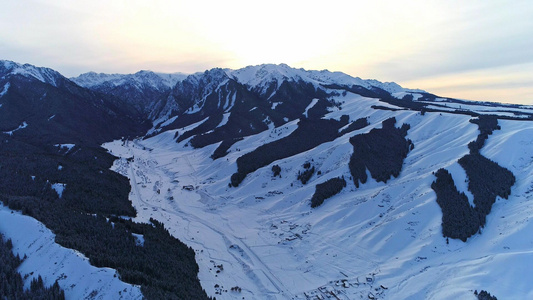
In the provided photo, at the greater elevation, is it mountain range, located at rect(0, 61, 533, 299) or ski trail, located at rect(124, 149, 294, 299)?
mountain range, located at rect(0, 61, 533, 299)

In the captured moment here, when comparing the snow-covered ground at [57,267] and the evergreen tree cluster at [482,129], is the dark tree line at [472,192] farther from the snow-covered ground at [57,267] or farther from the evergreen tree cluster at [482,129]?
the snow-covered ground at [57,267]

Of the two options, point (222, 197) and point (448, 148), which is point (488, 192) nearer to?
point (448, 148)

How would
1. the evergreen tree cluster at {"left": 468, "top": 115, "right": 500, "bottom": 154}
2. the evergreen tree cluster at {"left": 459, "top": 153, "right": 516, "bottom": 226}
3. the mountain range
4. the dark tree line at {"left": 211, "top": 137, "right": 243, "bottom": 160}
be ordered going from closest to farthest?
the mountain range → the evergreen tree cluster at {"left": 459, "top": 153, "right": 516, "bottom": 226} → the evergreen tree cluster at {"left": 468, "top": 115, "right": 500, "bottom": 154} → the dark tree line at {"left": 211, "top": 137, "right": 243, "bottom": 160}

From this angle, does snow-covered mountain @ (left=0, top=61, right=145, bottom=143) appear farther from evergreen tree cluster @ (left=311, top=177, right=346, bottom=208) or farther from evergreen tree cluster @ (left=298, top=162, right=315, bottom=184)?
evergreen tree cluster @ (left=311, top=177, right=346, bottom=208)

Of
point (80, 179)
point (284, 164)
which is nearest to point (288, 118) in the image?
point (284, 164)

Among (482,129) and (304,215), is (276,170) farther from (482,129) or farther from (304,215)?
(482,129)

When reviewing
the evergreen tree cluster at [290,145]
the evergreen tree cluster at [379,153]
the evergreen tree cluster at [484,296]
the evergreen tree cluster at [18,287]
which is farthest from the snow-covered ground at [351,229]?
the evergreen tree cluster at [18,287]

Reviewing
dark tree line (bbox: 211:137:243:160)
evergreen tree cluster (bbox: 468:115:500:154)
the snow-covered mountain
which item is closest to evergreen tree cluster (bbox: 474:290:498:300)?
evergreen tree cluster (bbox: 468:115:500:154)
